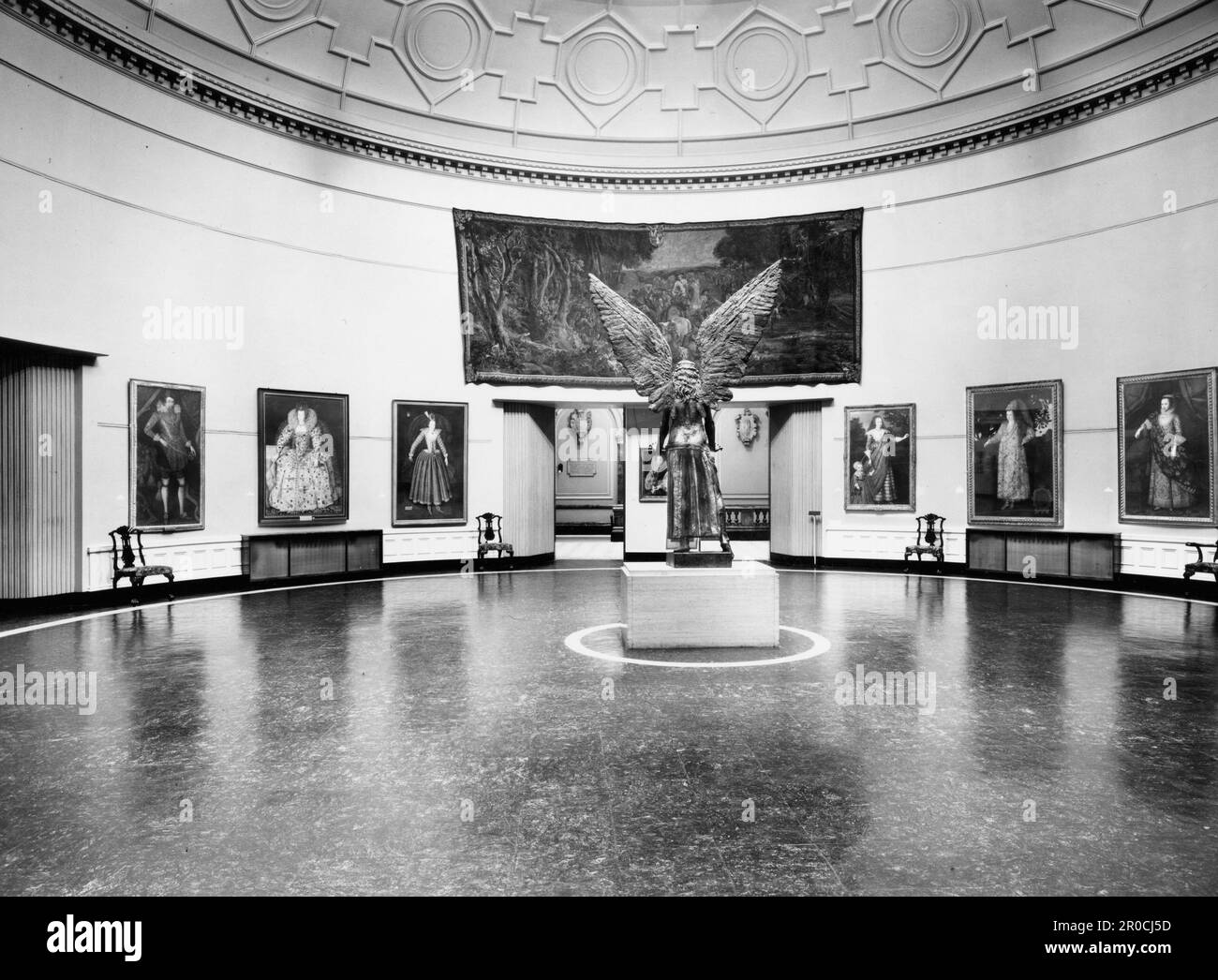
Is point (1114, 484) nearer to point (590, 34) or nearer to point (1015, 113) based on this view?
point (1015, 113)

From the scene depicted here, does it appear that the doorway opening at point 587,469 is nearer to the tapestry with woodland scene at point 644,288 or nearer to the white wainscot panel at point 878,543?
the tapestry with woodland scene at point 644,288

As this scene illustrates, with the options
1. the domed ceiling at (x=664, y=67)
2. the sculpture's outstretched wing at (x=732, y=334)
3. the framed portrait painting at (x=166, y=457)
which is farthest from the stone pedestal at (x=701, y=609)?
the domed ceiling at (x=664, y=67)

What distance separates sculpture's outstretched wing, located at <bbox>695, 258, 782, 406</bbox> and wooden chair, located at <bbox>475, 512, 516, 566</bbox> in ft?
28.3

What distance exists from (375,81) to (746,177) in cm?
892

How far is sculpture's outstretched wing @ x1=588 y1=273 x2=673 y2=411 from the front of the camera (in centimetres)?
944

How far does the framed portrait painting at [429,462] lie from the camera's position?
1645cm

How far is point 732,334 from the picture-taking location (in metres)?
9.38

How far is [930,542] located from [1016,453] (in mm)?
2548

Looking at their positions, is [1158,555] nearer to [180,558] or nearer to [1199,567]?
[1199,567]
